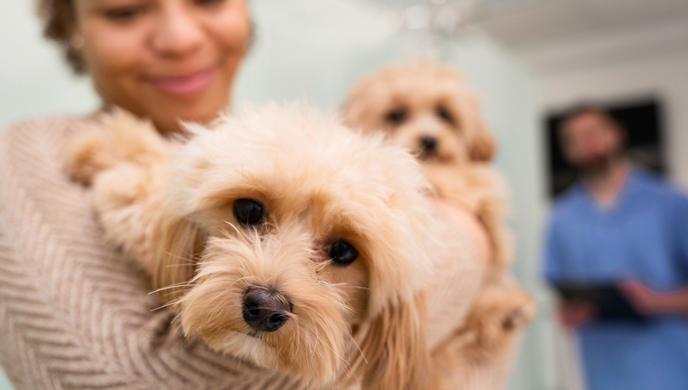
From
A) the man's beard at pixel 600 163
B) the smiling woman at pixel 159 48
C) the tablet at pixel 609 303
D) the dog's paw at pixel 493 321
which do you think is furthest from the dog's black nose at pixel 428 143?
the man's beard at pixel 600 163

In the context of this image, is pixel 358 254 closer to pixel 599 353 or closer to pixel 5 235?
pixel 5 235

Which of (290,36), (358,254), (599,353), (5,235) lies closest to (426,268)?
(358,254)

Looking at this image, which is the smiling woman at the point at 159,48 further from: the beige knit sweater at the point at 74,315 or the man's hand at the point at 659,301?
the man's hand at the point at 659,301

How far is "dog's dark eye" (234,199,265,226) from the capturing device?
926 mm

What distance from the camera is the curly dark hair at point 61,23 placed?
4.25ft

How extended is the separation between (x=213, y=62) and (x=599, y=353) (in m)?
3.13

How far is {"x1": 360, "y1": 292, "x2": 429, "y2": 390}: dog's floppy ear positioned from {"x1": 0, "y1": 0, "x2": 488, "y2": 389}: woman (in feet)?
0.50

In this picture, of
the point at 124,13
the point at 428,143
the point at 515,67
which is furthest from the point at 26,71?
the point at 515,67

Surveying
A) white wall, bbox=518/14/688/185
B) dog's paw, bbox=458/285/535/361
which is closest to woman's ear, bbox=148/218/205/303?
dog's paw, bbox=458/285/535/361

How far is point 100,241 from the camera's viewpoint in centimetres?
100

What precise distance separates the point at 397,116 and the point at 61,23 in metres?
1.20

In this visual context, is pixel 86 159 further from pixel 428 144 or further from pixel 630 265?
pixel 630 265

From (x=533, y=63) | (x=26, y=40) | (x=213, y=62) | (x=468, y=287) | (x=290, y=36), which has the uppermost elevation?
(x=533, y=63)

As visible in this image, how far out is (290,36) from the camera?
8.50 ft
